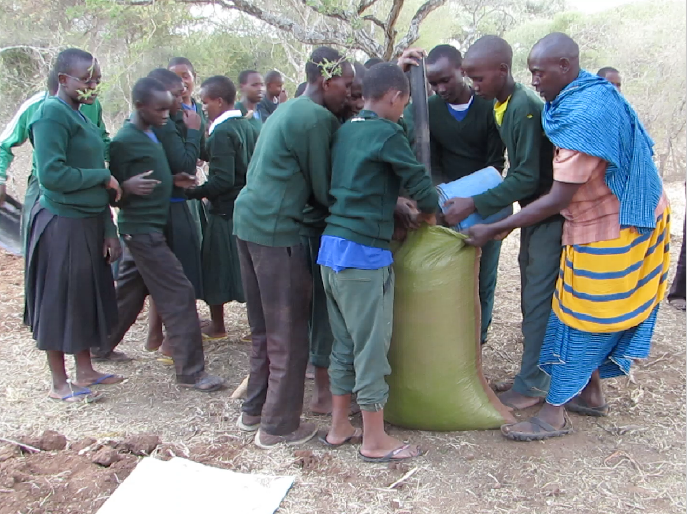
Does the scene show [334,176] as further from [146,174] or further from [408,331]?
[146,174]

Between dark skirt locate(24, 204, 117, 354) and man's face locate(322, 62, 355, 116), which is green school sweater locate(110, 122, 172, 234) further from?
man's face locate(322, 62, 355, 116)

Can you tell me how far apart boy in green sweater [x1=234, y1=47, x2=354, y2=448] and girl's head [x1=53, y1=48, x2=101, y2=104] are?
3.43 ft

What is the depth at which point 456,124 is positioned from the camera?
3236 millimetres

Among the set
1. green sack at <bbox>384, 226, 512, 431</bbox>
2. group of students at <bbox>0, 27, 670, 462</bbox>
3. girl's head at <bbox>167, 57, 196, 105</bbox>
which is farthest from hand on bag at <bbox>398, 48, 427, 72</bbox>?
girl's head at <bbox>167, 57, 196, 105</bbox>

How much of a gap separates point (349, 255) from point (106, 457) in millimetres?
1358

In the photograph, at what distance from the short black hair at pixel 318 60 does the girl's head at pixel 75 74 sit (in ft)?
3.90

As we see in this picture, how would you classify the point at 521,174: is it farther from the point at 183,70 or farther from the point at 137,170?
the point at 183,70

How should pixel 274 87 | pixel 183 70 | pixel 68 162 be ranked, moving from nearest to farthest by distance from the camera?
pixel 68 162, pixel 183 70, pixel 274 87

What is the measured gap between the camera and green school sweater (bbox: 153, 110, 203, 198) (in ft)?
11.8

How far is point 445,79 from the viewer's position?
309 cm

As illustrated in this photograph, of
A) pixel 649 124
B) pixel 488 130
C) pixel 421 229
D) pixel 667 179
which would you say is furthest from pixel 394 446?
pixel 649 124

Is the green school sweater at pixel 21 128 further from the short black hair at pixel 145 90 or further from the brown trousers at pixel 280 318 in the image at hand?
the brown trousers at pixel 280 318

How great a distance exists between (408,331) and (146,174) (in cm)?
161

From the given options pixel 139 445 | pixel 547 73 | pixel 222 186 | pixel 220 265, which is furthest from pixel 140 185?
pixel 547 73
